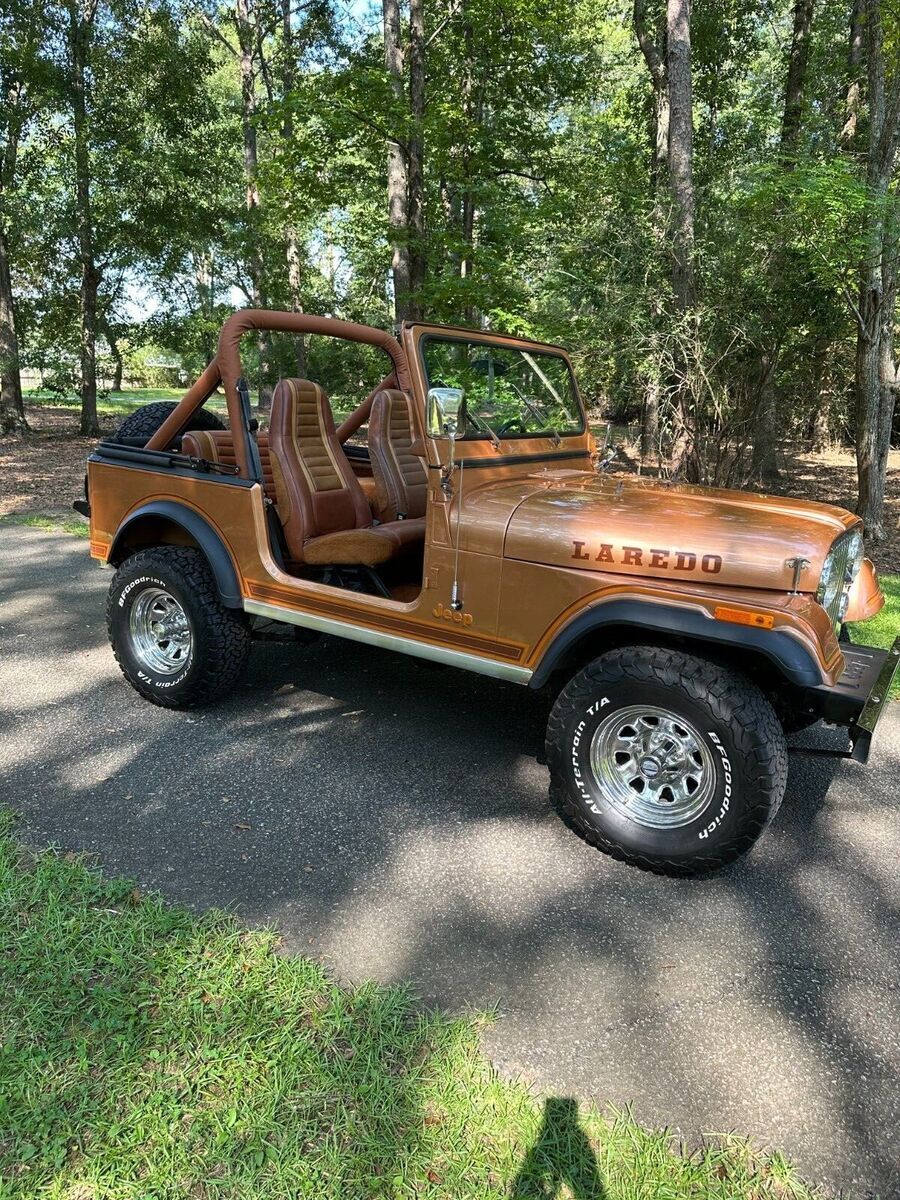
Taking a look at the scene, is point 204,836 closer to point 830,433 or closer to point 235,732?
point 235,732

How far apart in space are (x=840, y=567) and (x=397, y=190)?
9815 millimetres

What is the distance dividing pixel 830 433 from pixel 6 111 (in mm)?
15716

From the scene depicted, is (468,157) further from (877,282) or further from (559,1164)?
(559,1164)

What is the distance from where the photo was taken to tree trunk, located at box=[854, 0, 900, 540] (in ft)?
23.0

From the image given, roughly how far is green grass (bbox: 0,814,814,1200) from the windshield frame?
2.20 m

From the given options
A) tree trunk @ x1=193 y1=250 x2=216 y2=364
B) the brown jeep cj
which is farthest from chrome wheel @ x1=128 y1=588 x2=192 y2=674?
tree trunk @ x1=193 y1=250 x2=216 y2=364

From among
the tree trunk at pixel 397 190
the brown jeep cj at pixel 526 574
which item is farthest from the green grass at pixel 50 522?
the tree trunk at pixel 397 190

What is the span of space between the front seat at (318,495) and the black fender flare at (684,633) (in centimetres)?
123

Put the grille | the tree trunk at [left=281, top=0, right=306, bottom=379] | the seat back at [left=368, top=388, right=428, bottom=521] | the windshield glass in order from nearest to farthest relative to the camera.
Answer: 1. the grille
2. the windshield glass
3. the seat back at [left=368, top=388, right=428, bottom=521]
4. the tree trunk at [left=281, top=0, right=306, bottom=379]

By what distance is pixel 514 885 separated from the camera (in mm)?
2738

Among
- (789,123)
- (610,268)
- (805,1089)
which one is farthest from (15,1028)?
(789,123)

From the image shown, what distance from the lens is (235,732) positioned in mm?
3809

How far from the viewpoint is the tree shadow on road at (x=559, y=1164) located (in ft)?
5.65

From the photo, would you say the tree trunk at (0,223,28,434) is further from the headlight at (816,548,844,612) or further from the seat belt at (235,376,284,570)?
the headlight at (816,548,844,612)
